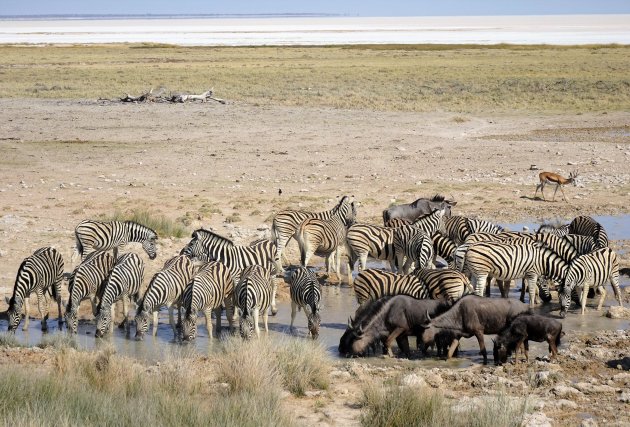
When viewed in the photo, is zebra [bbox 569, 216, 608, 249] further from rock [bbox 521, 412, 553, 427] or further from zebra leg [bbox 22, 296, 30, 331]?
zebra leg [bbox 22, 296, 30, 331]

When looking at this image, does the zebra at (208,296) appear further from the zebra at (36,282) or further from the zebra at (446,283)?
A: the zebra at (446,283)

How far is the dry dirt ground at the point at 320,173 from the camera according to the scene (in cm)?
1019

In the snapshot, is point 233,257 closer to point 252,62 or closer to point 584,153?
point 584,153

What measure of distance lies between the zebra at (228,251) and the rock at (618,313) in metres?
4.63

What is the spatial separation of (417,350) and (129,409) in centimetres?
468

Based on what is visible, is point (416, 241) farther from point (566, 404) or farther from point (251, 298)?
point (566, 404)

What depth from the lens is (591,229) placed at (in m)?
15.5

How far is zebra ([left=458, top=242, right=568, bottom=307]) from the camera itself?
12.8 m

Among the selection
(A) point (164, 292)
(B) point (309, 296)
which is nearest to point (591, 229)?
(B) point (309, 296)

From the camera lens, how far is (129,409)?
7781 mm

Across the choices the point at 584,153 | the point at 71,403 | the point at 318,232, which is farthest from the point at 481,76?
the point at 71,403

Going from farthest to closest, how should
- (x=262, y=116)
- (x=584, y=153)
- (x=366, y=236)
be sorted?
(x=262, y=116) → (x=584, y=153) → (x=366, y=236)

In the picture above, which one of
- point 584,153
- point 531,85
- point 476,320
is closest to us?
point 476,320

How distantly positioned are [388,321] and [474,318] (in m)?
0.98
